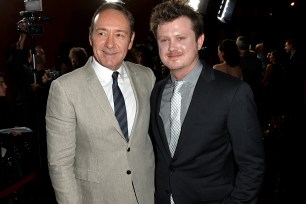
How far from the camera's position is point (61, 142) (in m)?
1.79

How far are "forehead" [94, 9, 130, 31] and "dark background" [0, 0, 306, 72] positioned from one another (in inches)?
165

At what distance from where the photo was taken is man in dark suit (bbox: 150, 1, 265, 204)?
67.9 inches

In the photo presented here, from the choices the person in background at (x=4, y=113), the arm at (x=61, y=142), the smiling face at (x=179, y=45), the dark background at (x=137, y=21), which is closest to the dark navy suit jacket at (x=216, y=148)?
the smiling face at (x=179, y=45)

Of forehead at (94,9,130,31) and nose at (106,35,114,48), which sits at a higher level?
forehead at (94,9,130,31)

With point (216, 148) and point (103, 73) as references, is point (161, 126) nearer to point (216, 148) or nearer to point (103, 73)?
point (216, 148)

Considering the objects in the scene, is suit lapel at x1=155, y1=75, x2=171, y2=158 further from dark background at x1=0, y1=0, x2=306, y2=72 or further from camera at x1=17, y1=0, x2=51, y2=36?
dark background at x1=0, y1=0, x2=306, y2=72

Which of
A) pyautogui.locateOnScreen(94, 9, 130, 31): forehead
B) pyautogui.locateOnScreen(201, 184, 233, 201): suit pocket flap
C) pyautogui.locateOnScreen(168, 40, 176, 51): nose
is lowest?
pyautogui.locateOnScreen(201, 184, 233, 201): suit pocket flap

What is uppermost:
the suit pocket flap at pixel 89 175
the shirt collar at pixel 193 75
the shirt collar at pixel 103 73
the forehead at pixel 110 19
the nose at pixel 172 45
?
the forehead at pixel 110 19

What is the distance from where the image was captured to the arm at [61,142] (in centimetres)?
177

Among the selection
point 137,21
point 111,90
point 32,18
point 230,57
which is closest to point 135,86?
point 111,90

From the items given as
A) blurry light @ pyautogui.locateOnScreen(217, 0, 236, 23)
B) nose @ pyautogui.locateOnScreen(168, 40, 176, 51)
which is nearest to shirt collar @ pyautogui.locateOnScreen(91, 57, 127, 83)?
nose @ pyautogui.locateOnScreen(168, 40, 176, 51)

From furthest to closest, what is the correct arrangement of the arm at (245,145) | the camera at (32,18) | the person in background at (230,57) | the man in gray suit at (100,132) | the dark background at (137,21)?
the dark background at (137,21) → the camera at (32,18) → the person in background at (230,57) → the man in gray suit at (100,132) → the arm at (245,145)

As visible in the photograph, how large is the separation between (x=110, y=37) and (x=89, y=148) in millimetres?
618

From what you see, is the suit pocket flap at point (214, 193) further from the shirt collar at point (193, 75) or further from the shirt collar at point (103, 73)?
the shirt collar at point (103, 73)
